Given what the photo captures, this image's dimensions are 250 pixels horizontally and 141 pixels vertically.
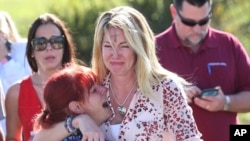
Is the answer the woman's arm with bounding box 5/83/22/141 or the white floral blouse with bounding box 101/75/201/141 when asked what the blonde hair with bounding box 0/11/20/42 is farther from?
the white floral blouse with bounding box 101/75/201/141

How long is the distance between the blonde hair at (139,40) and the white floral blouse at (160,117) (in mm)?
51

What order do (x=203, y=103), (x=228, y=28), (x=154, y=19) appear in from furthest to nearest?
1. (x=228, y=28)
2. (x=154, y=19)
3. (x=203, y=103)

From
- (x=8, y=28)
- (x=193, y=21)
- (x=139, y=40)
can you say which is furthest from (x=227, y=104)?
(x=8, y=28)

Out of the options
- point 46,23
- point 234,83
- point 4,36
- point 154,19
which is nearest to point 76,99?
point 46,23

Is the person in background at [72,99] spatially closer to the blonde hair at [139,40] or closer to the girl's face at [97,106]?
the girl's face at [97,106]

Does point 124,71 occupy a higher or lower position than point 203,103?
higher

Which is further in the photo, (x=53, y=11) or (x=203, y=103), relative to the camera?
(x=53, y=11)

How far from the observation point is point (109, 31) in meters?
4.94

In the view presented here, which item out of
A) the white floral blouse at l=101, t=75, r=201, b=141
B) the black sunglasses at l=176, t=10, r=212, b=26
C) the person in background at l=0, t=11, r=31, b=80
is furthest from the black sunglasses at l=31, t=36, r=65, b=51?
the person in background at l=0, t=11, r=31, b=80

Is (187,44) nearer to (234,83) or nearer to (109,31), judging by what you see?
(234,83)

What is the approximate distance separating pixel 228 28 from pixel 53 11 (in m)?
2.39

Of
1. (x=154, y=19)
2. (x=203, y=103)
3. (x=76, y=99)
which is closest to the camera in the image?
(x=76, y=99)

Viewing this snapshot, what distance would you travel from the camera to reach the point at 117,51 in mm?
4926

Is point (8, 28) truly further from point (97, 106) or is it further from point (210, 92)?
point (97, 106)
